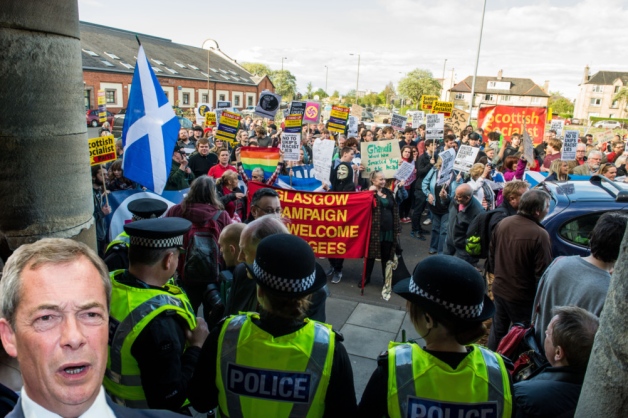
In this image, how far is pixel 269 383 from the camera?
2039mm

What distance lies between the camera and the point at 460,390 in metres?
1.87

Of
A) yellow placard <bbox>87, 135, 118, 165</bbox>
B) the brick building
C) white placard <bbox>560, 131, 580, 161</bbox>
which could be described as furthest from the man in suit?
the brick building

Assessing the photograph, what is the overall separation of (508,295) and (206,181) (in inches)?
129

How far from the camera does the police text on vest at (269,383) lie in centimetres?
202

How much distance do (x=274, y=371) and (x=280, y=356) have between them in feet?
0.25

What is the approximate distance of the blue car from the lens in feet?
17.2

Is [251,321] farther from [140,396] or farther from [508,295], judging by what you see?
[508,295]

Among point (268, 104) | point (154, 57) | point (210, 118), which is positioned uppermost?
point (154, 57)

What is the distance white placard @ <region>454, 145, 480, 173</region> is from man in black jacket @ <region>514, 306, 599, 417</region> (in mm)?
6594

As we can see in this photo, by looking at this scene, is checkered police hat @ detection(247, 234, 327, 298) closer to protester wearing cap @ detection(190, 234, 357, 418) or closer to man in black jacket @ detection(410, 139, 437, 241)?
protester wearing cap @ detection(190, 234, 357, 418)

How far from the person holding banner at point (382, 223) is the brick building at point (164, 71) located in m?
31.8

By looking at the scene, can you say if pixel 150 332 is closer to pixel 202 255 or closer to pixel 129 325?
pixel 129 325

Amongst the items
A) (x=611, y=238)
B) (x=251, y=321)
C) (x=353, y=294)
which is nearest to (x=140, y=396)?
(x=251, y=321)

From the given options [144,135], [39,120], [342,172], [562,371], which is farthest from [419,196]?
[39,120]
